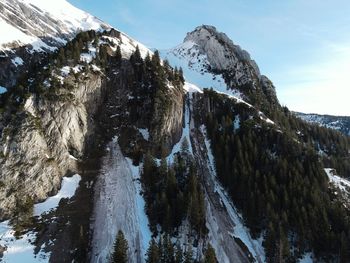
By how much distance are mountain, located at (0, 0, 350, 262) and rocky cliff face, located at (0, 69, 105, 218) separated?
275mm

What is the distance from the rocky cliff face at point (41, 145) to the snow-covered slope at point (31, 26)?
1698 inches

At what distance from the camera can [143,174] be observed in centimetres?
10088

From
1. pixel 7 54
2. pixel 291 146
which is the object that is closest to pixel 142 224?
pixel 291 146

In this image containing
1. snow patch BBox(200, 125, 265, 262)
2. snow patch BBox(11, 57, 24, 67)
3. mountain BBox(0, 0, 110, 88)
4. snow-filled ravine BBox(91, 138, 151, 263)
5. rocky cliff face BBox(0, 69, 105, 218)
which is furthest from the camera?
snow patch BBox(11, 57, 24, 67)

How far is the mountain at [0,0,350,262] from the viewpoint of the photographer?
267ft

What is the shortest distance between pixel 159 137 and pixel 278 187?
3685 cm

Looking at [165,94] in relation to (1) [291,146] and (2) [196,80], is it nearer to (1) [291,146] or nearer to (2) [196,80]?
(1) [291,146]

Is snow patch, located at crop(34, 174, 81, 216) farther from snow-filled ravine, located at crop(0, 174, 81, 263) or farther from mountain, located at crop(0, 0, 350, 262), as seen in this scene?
mountain, located at crop(0, 0, 350, 262)

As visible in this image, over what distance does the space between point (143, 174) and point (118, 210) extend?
48.7ft

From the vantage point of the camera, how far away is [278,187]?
10538 centimetres

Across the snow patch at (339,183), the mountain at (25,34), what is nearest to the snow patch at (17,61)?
the mountain at (25,34)

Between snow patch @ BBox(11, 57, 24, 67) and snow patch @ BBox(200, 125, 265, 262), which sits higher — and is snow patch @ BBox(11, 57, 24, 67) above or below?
above

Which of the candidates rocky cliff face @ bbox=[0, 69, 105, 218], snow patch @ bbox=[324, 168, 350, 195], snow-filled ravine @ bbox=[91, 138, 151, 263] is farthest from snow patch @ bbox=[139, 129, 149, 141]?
snow patch @ bbox=[324, 168, 350, 195]

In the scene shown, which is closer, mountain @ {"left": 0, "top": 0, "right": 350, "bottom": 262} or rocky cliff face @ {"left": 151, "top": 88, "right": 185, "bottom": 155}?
mountain @ {"left": 0, "top": 0, "right": 350, "bottom": 262}
